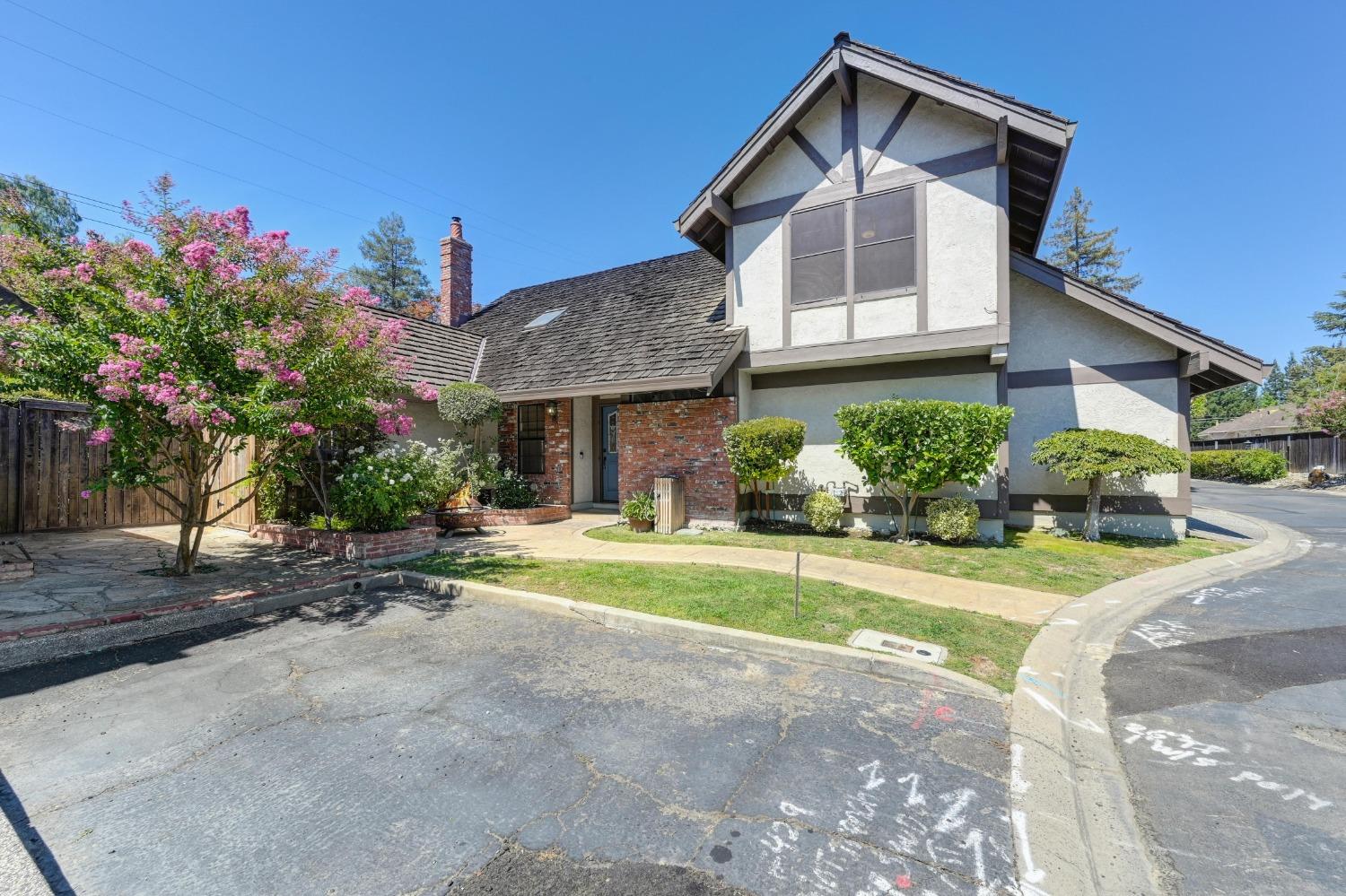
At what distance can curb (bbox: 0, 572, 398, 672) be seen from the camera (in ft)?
13.9

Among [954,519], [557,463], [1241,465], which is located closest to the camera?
[954,519]

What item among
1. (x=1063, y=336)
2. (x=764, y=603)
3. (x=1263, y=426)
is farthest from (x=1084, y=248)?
(x=764, y=603)

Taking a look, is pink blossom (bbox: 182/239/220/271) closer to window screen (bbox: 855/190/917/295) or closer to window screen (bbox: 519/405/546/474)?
window screen (bbox: 519/405/546/474)

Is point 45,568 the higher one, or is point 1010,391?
point 1010,391

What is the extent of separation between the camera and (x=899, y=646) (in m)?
4.50

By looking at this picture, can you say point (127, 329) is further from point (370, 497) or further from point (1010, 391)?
point (1010, 391)

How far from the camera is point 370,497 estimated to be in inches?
298

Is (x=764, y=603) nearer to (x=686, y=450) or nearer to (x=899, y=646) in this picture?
(x=899, y=646)

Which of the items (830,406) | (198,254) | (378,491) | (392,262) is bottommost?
(378,491)

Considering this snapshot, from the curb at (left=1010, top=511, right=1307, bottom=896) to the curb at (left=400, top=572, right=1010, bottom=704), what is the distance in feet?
1.38

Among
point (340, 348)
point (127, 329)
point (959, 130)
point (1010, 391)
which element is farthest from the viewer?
point (1010, 391)

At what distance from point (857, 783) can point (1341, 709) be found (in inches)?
144

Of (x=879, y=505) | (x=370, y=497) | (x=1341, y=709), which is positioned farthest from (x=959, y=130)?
(x=370, y=497)

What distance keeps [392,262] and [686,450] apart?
41424 mm
